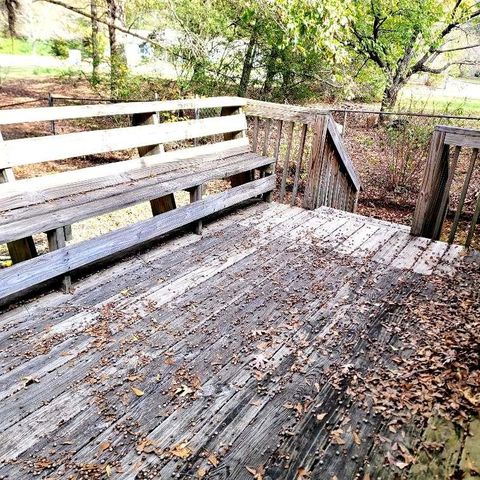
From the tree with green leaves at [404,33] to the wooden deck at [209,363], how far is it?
28.3 ft

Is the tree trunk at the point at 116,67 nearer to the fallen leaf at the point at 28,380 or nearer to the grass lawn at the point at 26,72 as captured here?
the grass lawn at the point at 26,72

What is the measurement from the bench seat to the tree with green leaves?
783cm

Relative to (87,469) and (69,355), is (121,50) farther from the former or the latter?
(87,469)

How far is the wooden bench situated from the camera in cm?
271

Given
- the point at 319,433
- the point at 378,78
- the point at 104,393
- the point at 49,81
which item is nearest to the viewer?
the point at 319,433

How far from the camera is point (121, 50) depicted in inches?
405

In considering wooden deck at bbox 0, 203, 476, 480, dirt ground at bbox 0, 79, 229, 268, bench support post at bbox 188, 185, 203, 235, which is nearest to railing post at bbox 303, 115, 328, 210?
wooden deck at bbox 0, 203, 476, 480

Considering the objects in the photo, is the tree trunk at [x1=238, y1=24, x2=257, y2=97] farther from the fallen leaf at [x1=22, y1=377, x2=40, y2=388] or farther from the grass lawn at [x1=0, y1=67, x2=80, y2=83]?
the fallen leaf at [x1=22, y1=377, x2=40, y2=388]

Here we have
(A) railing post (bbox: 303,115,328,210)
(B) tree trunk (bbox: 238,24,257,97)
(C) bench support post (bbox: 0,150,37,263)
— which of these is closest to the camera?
(C) bench support post (bbox: 0,150,37,263)

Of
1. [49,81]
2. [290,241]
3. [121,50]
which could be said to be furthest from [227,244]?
[49,81]

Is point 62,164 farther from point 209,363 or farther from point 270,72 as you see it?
point 209,363

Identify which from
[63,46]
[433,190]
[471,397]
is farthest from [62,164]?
[471,397]

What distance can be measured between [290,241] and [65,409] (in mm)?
2372

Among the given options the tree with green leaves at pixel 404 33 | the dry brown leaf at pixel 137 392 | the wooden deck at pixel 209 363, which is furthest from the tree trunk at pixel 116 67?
the dry brown leaf at pixel 137 392
